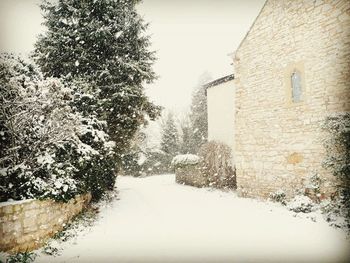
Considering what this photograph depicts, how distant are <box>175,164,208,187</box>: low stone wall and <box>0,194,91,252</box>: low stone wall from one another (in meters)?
9.32

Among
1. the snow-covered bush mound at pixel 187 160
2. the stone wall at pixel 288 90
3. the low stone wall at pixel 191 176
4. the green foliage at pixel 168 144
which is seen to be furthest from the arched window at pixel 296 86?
the green foliage at pixel 168 144

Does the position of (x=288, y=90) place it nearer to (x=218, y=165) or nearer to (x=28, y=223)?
(x=218, y=165)

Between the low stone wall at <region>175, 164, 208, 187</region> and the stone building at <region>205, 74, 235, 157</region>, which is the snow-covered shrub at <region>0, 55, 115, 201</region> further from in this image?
the stone building at <region>205, 74, 235, 157</region>

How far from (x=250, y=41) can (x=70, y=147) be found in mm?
7323

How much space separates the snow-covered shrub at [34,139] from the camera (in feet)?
20.0

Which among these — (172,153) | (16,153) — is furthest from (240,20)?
(172,153)

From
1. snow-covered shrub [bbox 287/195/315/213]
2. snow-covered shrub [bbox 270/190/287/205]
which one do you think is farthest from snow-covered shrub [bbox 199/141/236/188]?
snow-covered shrub [bbox 287/195/315/213]

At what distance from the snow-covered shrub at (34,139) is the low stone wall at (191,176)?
334 inches

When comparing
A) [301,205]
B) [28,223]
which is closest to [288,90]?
[301,205]

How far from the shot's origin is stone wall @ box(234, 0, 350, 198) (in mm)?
8164

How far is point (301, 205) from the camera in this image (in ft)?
26.8

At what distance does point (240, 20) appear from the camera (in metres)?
6.26

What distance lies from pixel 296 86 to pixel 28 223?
8.20 m

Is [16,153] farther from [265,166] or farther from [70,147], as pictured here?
[265,166]
